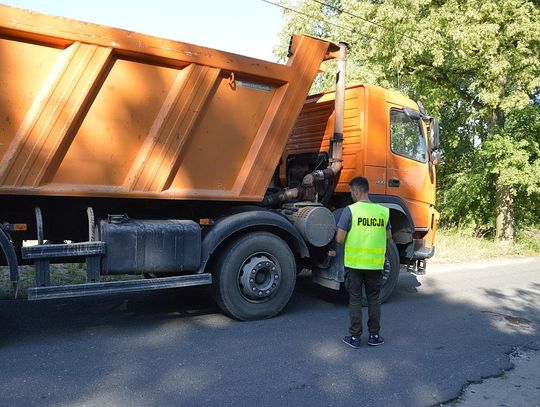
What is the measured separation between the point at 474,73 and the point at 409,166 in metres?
8.59

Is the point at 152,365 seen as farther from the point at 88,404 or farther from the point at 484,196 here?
the point at 484,196

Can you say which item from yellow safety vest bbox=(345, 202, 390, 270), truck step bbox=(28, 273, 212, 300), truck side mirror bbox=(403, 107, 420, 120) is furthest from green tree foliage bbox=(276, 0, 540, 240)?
truck step bbox=(28, 273, 212, 300)

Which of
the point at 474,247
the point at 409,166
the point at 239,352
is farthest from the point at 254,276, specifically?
the point at 474,247

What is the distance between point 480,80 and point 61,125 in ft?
38.7

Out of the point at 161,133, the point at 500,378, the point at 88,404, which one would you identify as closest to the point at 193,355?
the point at 88,404

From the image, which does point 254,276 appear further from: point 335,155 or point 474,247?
point 474,247

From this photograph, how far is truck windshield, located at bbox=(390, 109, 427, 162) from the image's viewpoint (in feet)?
21.5

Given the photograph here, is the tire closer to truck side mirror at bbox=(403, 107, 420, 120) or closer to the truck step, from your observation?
truck side mirror at bbox=(403, 107, 420, 120)

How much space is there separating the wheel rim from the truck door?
6.65 feet

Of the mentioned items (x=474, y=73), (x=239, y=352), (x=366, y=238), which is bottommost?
(x=239, y=352)

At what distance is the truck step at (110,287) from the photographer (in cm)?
421

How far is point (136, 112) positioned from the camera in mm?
4637

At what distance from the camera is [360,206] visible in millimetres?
4605

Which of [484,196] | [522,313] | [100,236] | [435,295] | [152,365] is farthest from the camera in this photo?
[484,196]
